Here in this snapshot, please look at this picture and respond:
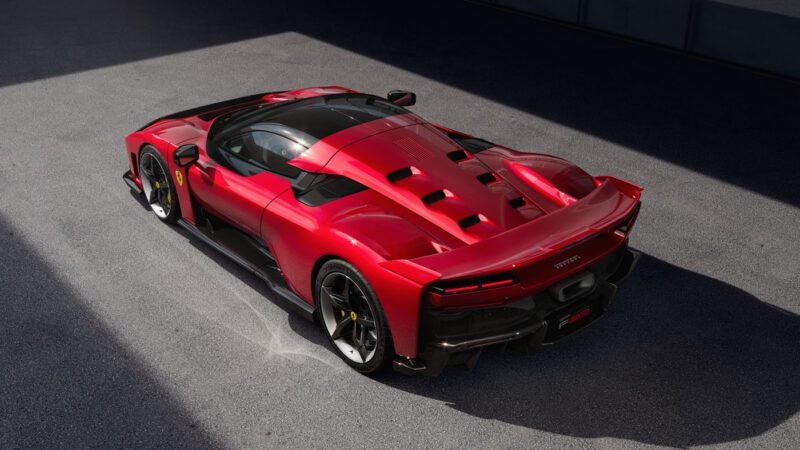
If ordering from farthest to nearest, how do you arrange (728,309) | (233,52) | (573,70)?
1. (233,52)
2. (573,70)
3. (728,309)

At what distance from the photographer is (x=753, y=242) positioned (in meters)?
6.07

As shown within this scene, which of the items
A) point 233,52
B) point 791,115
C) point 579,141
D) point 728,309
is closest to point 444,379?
point 728,309

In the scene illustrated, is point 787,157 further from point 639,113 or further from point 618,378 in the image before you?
point 618,378

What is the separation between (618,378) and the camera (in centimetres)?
454

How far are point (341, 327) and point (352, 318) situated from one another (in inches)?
4.7

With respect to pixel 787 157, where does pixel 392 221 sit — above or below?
above

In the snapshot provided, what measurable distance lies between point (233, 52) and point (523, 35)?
4.22m

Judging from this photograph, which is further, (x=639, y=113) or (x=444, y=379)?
(x=639, y=113)

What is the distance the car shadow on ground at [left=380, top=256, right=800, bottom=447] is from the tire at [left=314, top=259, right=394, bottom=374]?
0.23 meters

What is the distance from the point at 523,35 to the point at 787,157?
495 cm

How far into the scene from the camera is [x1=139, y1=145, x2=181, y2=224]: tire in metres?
5.91

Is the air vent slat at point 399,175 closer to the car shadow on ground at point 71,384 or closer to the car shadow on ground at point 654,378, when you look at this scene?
the car shadow on ground at point 654,378

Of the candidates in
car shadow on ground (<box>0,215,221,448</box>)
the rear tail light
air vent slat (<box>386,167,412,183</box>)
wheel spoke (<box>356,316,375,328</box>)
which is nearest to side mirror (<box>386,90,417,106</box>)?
air vent slat (<box>386,167,412,183</box>)

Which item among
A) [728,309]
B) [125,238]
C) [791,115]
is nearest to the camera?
[728,309]
